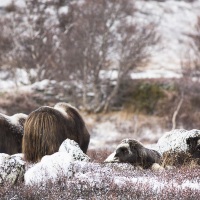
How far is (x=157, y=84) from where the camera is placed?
30.3 metres

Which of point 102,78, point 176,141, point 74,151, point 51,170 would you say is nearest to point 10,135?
point 74,151

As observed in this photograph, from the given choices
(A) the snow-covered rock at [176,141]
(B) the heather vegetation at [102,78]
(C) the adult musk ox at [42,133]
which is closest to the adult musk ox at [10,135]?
(C) the adult musk ox at [42,133]

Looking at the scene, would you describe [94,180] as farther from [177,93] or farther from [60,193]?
[177,93]

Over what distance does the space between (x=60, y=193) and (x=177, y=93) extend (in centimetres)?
2472

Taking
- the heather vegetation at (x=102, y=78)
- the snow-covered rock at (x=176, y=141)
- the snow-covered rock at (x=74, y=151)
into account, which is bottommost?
the heather vegetation at (x=102, y=78)

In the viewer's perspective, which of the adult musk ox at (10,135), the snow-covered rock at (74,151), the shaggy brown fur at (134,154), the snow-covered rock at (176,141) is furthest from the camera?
the adult musk ox at (10,135)

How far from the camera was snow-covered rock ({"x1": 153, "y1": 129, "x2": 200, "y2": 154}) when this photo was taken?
9.24 meters

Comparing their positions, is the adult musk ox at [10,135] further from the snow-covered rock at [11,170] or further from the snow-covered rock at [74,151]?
the snow-covered rock at [11,170]

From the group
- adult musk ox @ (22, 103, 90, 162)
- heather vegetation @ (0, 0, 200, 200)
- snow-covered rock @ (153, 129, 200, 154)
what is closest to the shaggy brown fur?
snow-covered rock @ (153, 129, 200, 154)

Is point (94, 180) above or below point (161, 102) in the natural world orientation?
above

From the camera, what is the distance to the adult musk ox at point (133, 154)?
8297mm

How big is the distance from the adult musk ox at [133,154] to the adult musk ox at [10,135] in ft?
10.3

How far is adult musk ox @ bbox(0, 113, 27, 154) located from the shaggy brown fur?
3.14m

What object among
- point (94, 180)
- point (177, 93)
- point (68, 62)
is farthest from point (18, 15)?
point (94, 180)
